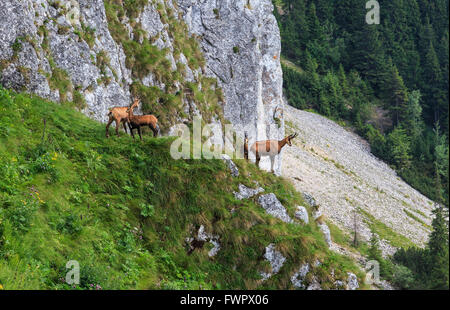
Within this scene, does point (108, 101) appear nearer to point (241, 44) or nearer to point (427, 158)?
point (241, 44)

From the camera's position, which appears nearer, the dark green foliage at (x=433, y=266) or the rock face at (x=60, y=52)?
the dark green foliage at (x=433, y=266)

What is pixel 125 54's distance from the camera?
22781mm

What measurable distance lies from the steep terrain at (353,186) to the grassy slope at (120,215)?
28.9 meters

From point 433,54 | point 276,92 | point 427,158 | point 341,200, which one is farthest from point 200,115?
point 433,54

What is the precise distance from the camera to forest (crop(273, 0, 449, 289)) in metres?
87.2

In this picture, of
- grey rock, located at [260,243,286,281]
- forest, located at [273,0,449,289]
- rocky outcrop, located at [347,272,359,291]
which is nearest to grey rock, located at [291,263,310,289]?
grey rock, located at [260,243,286,281]

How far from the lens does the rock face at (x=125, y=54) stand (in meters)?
17.0

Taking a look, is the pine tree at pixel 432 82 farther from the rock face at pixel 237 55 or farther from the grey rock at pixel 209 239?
the grey rock at pixel 209 239

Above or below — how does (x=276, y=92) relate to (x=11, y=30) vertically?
below

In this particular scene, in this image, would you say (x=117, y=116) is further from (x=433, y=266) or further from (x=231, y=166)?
(x=433, y=266)

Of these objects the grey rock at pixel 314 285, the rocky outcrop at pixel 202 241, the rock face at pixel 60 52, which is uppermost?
the rock face at pixel 60 52

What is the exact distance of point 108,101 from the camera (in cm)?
2017

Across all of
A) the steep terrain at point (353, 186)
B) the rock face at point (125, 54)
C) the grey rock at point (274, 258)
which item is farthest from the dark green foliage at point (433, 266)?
the steep terrain at point (353, 186)

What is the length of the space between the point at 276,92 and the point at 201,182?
27.6 meters
